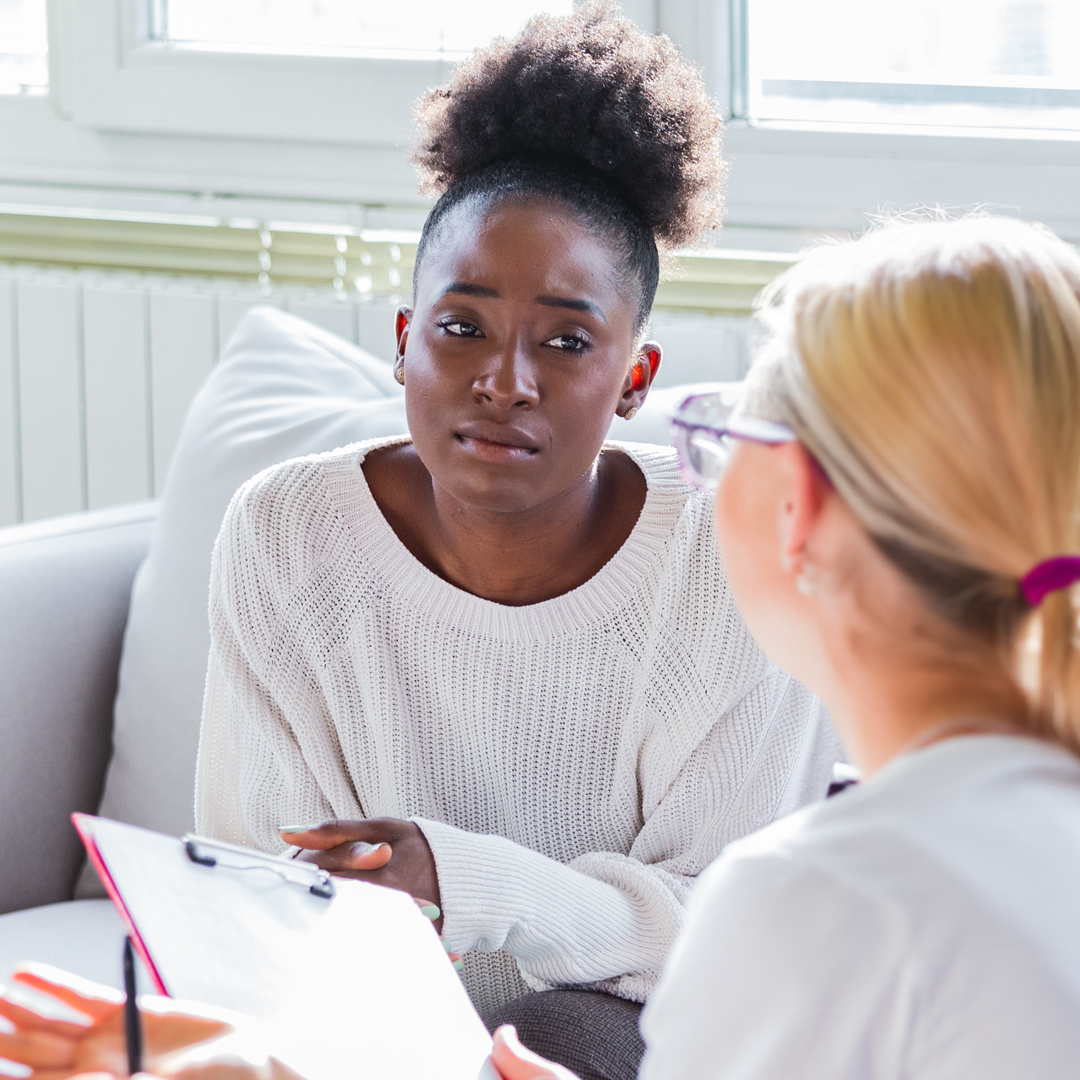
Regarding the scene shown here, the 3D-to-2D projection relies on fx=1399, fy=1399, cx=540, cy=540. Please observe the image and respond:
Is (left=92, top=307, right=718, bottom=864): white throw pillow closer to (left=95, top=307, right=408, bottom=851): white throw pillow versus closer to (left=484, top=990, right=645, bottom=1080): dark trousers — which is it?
(left=95, top=307, right=408, bottom=851): white throw pillow

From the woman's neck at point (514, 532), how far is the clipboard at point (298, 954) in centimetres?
40

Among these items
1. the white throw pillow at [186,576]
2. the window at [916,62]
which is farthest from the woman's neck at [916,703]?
the window at [916,62]

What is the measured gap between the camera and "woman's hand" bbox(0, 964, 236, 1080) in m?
0.72

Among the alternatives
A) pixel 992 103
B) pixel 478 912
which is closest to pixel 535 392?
pixel 478 912

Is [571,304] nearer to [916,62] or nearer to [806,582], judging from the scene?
[806,582]

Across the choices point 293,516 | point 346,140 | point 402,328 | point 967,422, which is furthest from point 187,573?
point 967,422

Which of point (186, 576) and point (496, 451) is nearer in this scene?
point (496, 451)

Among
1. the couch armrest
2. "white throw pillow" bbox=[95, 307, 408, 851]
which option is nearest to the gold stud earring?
"white throw pillow" bbox=[95, 307, 408, 851]

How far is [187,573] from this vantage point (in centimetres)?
148

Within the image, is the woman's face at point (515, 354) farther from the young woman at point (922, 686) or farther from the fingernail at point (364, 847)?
the young woman at point (922, 686)

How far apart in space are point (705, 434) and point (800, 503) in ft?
0.44

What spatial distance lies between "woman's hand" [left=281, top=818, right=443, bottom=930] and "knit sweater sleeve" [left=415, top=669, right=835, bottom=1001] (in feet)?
0.04

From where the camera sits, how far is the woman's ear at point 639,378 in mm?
1233

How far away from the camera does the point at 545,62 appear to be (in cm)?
117
